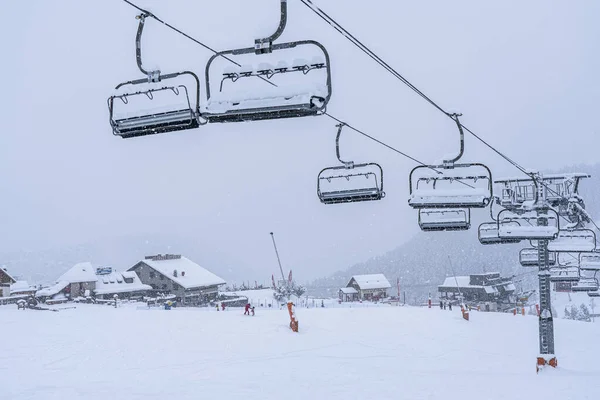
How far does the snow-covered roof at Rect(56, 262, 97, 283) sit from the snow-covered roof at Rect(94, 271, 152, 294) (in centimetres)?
119

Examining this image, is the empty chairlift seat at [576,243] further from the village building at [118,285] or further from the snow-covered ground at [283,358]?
the village building at [118,285]

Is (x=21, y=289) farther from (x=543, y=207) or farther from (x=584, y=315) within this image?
(x=584, y=315)

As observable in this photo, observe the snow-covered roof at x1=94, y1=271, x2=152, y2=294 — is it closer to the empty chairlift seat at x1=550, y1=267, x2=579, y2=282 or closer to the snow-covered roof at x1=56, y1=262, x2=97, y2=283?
the snow-covered roof at x1=56, y1=262, x2=97, y2=283

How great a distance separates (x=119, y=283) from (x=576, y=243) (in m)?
50.8

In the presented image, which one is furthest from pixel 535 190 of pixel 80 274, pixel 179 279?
pixel 80 274

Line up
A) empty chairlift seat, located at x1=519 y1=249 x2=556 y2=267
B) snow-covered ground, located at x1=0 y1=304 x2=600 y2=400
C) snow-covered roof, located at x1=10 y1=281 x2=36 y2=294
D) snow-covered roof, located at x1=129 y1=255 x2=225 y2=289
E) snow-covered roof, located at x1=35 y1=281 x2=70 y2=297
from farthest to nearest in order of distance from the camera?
1. snow-covered roof, located at x1=10 y1=281 x2=36 y2=294
2. snow-covered roof, located at x1=129 y1=255 x2=225 y2=289
3. snow-covered roof, located at x1=35 y1=281 x2=70 y2=297
4. empty chairlift seat, located at x1=519 y1=249 x2=556 y2=267
5. snow-covered ground, located at x1=0 y1=304 x2=600 y2=400

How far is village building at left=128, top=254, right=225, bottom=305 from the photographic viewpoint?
55.2 m

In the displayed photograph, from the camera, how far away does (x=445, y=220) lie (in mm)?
10312

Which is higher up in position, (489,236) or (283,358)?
(489,236)

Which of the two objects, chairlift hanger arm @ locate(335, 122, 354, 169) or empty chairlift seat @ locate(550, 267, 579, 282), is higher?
chairlift hanger arm @ locate(335, 122, 354, 169)

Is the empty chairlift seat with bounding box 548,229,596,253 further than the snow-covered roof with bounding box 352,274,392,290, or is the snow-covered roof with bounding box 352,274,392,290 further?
the snow-covered roof with bounding box 352,274,392,290

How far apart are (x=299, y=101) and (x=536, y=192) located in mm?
13374

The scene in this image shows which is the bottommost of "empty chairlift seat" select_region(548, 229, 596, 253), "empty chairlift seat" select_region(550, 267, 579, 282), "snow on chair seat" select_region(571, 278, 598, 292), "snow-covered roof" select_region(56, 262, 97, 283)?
"snow-covered roof" select_region(56, 262, 97, 283)

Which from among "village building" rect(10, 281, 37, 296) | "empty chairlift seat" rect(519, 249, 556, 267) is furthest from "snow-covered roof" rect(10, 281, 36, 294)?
"empty chairlift seat" rect(519, 249, 556, 267)
